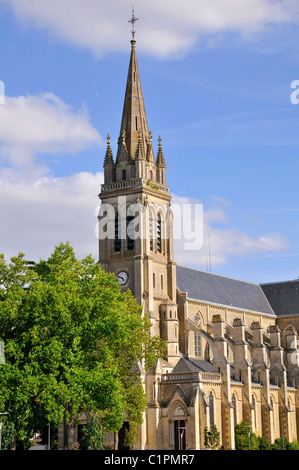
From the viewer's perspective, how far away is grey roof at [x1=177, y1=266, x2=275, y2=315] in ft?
A: 315

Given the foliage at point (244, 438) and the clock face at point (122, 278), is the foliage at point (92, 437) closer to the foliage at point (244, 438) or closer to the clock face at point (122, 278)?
the foliage at point (244, 438)

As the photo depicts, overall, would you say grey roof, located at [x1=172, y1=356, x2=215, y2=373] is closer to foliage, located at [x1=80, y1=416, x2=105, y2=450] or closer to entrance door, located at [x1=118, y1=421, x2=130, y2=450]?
entrance door, located at [x1=118, y1=421, x2=130, y2=450]

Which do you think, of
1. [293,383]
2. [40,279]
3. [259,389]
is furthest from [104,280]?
[293,383]

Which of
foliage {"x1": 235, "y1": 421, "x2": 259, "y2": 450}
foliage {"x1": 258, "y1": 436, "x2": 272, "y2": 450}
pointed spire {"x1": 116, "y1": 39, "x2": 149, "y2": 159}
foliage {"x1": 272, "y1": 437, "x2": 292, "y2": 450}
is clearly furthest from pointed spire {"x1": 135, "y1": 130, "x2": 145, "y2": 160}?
foliage {"x1": 272, "y1": 437, "x2": 292, "y2": 450}

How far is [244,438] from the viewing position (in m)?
83.0

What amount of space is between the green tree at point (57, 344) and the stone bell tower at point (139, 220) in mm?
22258

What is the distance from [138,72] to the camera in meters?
94.1

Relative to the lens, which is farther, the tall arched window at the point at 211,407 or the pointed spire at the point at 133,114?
the pointed spire at the point at 133,114

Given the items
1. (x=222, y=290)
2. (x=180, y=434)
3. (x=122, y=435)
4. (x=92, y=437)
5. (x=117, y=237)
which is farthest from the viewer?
(x=222, y=290)

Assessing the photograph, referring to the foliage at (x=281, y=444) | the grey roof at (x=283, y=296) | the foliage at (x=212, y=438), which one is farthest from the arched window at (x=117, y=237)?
the grey roof at (x=283, y=296)

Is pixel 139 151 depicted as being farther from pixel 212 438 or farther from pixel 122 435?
pixel 212 438

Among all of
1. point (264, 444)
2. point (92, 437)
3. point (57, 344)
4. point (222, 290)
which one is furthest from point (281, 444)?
point (57, 344)

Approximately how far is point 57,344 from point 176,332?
30.7 metres

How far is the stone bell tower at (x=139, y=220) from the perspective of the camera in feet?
283
